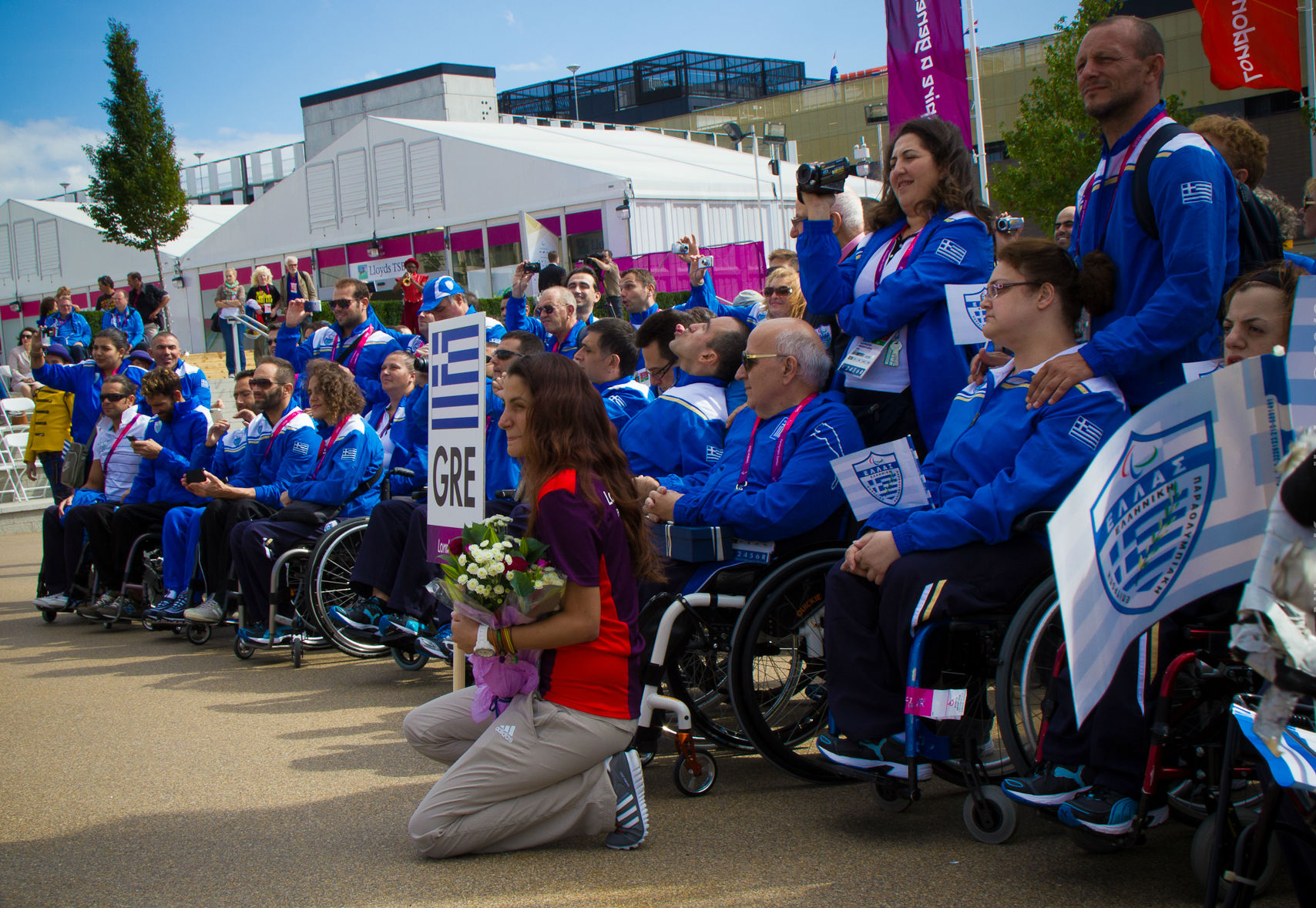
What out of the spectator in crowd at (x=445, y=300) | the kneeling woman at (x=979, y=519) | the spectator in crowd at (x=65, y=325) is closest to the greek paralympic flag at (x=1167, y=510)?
the kneeling woman at (x=979, y=519)

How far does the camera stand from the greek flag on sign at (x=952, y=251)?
3746mm

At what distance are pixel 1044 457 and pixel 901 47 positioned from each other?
833cm

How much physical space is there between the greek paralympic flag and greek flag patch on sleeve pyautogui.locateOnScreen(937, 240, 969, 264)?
1975 mm

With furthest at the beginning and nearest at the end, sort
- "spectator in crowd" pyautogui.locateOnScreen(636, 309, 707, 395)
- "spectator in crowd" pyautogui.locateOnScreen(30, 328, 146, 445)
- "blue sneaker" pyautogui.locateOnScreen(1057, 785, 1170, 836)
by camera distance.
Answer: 1. "spectator in crowd" pyautogui.locateOnScreen(30, 328, 146, 445)
2. "spectator in crowd" pyautogui.locateOnScreen(636, 309, 707, 395)
3. "blue sneaker" pyautogui.locateOnScreen(1057, 785, 1170, 836)

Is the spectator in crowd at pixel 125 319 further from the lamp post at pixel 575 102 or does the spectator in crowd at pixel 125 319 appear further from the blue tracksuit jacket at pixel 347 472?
the lamp post at pixel 575 102

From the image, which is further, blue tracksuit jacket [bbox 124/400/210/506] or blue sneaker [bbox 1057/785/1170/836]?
blue tracksuit jacket [bbox 124/400/210/506]

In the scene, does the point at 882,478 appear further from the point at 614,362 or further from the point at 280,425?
the point at 280,425

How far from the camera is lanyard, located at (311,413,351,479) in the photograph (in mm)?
6211

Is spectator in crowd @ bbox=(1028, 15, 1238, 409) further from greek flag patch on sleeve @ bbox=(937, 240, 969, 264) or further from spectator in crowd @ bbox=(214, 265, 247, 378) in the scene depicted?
spectator in crowd @ bbox=(214, 265, 247, 378)

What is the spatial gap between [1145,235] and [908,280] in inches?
29.4

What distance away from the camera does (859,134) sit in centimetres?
3631

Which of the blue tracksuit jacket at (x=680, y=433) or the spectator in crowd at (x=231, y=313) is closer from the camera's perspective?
the blue tracksuit jacket at (x=680, y=433)

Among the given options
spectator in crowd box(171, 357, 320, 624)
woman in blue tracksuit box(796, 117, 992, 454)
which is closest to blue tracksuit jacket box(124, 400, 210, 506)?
spectator in crowd box(171, 357, 320, 624)

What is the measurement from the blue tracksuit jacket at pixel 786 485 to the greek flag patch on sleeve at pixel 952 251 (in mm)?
598
